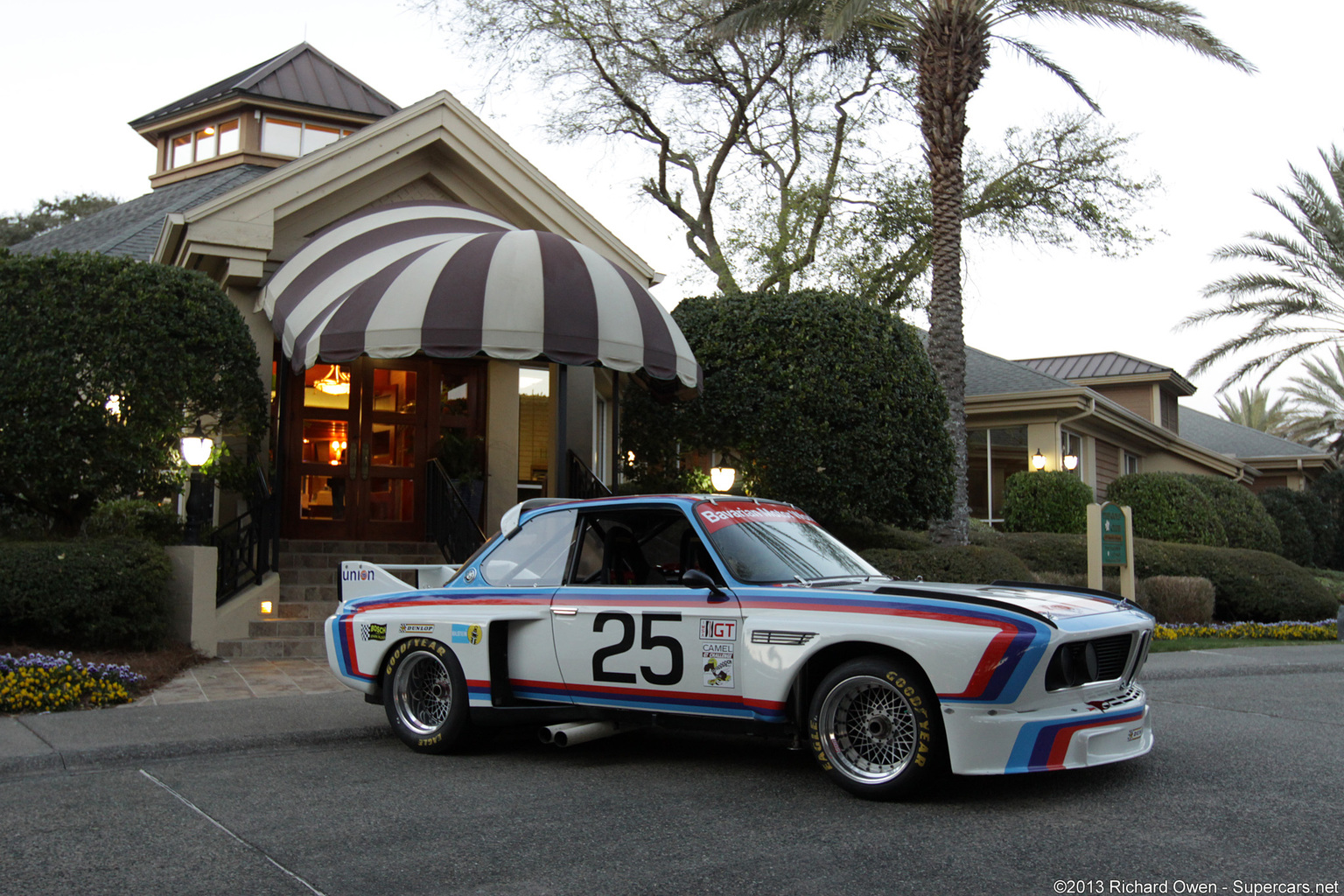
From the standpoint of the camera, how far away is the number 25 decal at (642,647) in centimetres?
632

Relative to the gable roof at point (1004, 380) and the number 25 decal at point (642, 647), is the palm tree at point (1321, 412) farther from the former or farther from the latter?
the number 25 decal at point (642, 647)

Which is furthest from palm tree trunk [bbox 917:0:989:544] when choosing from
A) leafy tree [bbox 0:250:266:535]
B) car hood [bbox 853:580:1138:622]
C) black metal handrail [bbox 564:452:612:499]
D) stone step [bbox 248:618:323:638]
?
car hood [bbox 853:580:1138:622]

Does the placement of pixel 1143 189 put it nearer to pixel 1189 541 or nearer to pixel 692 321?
pixel 1189 541

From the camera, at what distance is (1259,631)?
55.7 feet

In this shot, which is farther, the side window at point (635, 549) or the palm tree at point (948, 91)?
the palm tree at point (948, 91)

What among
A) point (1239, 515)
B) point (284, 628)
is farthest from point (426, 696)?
point (1239, 515)

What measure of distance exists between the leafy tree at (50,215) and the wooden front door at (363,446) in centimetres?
3448

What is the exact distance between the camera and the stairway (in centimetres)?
1149

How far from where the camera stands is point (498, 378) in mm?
16078

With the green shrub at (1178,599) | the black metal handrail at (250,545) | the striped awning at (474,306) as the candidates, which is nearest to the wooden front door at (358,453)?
the black metal handrail at (250,545)

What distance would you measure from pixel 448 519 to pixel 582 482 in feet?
7.13

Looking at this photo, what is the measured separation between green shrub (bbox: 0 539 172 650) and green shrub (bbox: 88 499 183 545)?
2.10 ft

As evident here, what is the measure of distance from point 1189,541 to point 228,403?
20174 mm

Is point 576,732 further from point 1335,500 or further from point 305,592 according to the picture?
point 1335,500
